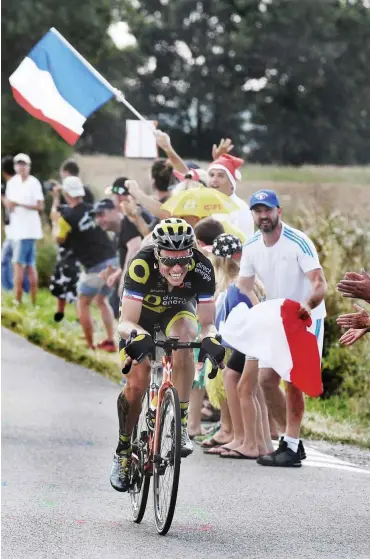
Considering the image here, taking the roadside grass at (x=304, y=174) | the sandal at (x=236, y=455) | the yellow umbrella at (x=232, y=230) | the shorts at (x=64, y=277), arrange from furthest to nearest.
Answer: the roadside grass at (x=304, y=174) < the shorts at (x=64, y=277) < the yellow umbrella at (x=232, y=230) < the sandal at (x=236, y=455)

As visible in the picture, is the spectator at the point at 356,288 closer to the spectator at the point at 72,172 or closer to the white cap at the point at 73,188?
the white cap at the point at 73,188

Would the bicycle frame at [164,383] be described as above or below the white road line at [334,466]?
above

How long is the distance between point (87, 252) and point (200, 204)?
193 inches

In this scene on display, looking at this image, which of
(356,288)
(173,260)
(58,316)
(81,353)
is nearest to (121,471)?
(173,260)

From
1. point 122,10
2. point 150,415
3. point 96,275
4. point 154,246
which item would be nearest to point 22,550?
point 150,415

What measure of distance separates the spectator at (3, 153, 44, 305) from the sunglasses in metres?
12.2

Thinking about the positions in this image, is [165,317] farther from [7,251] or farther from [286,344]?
[7,251]

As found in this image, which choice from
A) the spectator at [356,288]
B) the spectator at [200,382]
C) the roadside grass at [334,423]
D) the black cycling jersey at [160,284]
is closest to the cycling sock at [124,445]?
the black cycling jersey at [160,284]

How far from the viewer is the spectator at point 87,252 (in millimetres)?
16641

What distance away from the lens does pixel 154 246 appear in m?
8.65

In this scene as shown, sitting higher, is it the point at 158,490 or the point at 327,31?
the point at 327,31

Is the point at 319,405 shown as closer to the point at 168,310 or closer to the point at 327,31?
the point at 168,310

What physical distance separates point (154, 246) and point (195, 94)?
45.5 m

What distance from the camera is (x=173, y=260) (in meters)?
8.48
